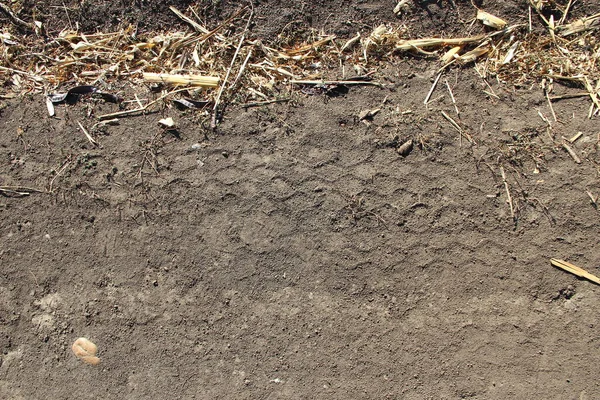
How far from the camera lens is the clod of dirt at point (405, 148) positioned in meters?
3.00

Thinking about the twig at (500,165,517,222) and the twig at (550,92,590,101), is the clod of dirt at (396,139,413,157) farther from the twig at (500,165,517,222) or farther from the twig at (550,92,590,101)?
the twig at (550,92,590,101)

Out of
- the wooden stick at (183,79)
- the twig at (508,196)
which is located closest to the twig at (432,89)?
the twig at (508,196)

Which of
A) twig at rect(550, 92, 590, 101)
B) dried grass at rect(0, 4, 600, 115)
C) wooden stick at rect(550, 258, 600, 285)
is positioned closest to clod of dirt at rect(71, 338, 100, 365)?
dried grass at rect(0, 4, 600, 115)

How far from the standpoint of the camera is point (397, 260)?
296 cm

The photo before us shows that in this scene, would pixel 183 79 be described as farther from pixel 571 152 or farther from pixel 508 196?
pixel 571 152

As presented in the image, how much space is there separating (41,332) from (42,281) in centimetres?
32

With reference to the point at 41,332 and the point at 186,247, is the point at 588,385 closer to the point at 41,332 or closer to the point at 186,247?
the point at 186,247

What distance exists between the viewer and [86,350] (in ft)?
10.0

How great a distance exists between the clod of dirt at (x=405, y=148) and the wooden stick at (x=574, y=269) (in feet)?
3.48

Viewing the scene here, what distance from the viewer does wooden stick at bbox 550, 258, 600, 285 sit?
2.87 meters

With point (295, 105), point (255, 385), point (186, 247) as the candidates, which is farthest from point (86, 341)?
point (295, 105)

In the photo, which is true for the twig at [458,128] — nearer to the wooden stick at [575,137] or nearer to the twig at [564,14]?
the wooden stick at [575,137]

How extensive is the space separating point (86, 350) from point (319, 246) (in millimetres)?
1590

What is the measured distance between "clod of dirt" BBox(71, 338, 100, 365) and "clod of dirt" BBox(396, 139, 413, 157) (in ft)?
7.37
